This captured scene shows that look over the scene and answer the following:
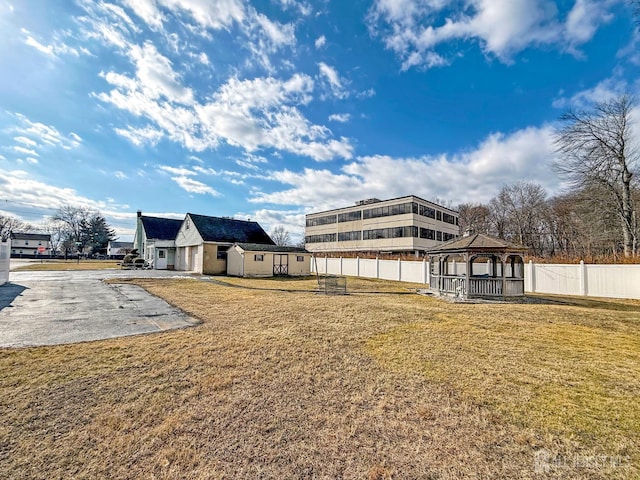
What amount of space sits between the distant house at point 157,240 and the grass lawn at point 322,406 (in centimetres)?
2837

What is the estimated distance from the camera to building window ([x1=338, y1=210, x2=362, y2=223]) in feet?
156

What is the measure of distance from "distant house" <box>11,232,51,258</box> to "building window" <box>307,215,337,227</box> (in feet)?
208

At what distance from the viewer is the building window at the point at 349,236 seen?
155ft

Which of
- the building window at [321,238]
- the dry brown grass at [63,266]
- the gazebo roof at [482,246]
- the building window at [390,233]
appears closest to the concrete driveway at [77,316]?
the gazebo roof at [482,246]

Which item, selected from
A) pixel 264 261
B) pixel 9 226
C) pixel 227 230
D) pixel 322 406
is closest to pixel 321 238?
pixel 227 230

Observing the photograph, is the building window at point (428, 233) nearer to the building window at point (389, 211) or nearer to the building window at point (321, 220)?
the building window at point (389, 211)

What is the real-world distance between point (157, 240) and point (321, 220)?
27.5 m

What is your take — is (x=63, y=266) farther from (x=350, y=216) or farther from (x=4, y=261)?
(x=350, y=216)

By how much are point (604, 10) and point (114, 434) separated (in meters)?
15.2

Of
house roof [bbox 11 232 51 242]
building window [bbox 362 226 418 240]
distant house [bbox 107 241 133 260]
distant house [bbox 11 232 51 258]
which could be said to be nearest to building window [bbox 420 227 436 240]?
building window [bbox 362 226 418 240]

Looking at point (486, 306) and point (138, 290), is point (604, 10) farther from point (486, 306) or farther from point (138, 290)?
point (138, 290)

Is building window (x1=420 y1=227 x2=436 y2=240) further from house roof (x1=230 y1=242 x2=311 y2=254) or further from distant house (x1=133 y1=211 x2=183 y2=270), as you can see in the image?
distant house (x1=133 y1=211 x2=183 y2=270)

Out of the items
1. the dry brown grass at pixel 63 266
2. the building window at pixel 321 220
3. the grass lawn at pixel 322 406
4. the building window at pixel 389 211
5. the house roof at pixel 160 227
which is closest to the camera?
the grass lawn at pixel 322 406

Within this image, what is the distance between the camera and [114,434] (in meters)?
3.35
